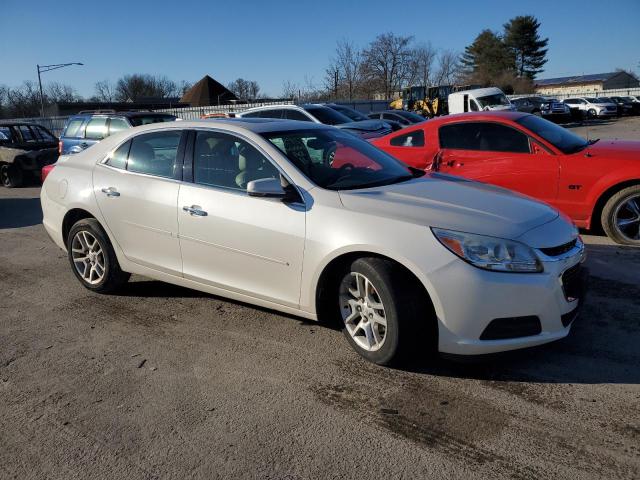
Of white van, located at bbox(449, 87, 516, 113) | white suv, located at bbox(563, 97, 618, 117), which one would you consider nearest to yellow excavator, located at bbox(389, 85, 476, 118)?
white van, located at bbox(449, 87, 516, 113)

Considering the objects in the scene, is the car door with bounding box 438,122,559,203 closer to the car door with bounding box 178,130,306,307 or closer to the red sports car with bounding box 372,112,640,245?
the red sports car with bounding box 372,112,640,245

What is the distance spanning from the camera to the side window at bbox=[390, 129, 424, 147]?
7746 mm

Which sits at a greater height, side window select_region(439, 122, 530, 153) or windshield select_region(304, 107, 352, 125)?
windshield select_region(304, 107, 352, 125)

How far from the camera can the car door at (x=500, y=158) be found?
664cm

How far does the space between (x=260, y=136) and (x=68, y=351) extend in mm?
2106

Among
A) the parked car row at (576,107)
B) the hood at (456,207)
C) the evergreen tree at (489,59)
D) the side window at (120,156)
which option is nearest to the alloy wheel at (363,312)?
the hood at (456,207)

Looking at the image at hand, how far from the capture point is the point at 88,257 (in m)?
5.29

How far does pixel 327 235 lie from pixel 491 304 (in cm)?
110

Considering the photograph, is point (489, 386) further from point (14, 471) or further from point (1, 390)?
point (1, 390)

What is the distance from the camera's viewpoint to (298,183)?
3.95 metres

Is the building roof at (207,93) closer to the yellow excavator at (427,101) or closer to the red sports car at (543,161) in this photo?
the yellow excavator at (427,101)

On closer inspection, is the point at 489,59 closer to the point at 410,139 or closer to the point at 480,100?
the point at 480,100

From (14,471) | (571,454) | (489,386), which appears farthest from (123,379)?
(571,454)

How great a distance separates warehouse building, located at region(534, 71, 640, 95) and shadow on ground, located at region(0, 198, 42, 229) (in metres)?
99.0
